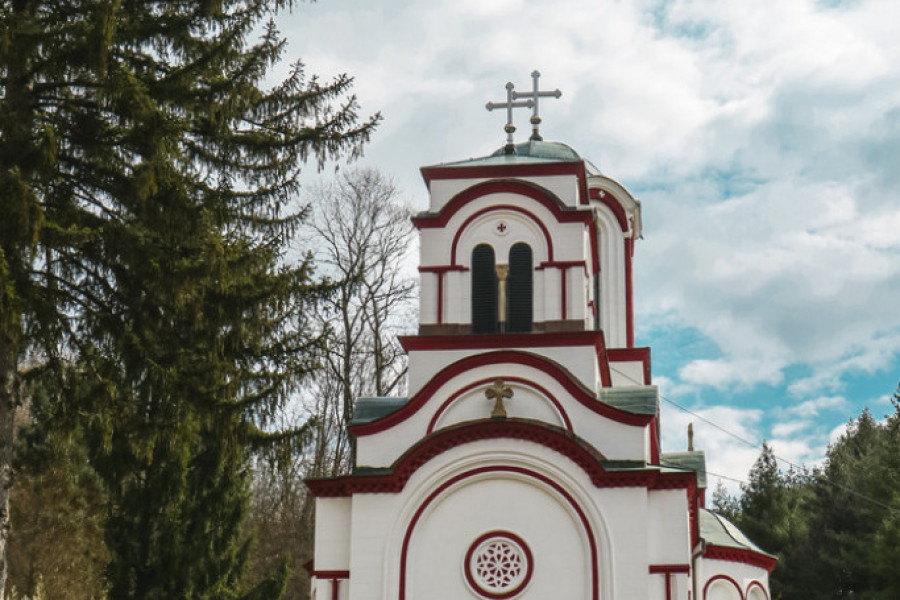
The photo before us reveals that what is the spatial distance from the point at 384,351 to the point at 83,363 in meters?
14.2

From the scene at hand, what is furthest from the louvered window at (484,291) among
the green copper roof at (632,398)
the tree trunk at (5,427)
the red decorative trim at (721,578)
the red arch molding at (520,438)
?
the tree trunk at (5,427)

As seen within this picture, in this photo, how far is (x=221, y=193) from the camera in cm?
1287

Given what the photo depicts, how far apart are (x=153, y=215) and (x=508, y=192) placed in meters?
7.59

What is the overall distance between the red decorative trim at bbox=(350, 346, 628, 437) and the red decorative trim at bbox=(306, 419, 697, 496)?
789 mm

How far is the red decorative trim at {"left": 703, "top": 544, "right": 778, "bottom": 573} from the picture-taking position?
65.7ft

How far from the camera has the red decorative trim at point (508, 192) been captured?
725 inches

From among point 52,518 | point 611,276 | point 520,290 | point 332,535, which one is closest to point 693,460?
point 611,276

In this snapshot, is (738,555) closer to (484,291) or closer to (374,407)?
(484,291)

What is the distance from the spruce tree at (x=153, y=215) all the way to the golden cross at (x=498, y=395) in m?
3.56

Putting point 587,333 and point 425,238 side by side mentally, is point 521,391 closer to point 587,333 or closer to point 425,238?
point 587,333

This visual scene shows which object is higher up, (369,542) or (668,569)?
(369,542)

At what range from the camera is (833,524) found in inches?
1321

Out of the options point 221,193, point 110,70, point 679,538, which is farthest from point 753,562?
point 110,70

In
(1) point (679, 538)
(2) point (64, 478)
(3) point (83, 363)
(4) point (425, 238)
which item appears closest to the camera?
(3) point (83, 363)
